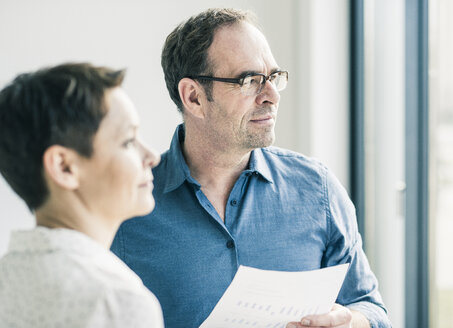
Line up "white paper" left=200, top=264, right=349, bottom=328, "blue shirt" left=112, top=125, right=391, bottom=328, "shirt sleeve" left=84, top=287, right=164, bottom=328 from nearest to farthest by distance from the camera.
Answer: "shirt sleeve" left=84, top=287, right=164, bottom=328
"white paper" left=200, top=264, right=349, bottom=328
"blue shirt" left=112, top=125, right=391, bottom=328

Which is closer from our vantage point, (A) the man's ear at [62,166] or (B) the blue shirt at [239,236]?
(A) the man's ear at [62,166]

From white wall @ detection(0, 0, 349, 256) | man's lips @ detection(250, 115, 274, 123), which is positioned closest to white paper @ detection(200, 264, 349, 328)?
man's lips @ detection(250, 115, 274, 123)

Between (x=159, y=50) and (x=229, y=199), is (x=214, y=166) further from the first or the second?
(x=159, y=50)

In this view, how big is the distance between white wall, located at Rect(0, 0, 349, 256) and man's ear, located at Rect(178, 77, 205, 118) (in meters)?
1.04

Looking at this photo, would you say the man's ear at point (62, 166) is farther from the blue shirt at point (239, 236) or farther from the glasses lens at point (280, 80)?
the glasses lens at point (280, 80)

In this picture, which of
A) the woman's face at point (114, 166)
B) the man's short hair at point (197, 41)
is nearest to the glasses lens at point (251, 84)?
the man's short hair at point (197, 41)

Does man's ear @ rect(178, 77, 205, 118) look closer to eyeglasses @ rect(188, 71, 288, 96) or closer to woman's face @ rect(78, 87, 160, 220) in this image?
eyeglasses @ rect(188, 71, 288, 96)

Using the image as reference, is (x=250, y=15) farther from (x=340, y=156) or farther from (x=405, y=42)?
(x=340, y=156)

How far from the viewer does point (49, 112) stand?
0.73 meters

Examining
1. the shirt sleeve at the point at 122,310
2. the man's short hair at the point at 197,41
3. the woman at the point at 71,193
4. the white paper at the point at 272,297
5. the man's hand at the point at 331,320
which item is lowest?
the man's hand at the point at 331,320

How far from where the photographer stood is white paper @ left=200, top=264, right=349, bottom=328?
110 cm

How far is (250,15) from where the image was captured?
1571mm

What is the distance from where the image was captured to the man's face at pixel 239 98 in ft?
4.73

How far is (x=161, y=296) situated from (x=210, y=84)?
0.58 m
